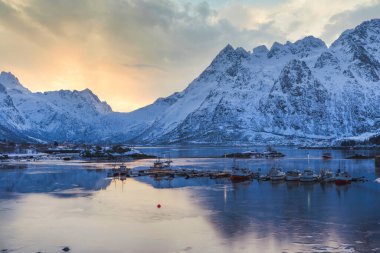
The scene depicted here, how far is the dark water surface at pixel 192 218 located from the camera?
4703cm

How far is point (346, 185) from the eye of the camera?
9969 centimetres

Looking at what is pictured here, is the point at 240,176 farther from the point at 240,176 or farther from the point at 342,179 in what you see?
the point at 342,179

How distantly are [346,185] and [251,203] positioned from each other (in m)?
34.2

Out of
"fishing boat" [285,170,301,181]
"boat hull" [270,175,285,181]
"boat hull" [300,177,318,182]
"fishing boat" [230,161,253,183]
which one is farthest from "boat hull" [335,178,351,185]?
"fishing boat" [230,161,253,183]

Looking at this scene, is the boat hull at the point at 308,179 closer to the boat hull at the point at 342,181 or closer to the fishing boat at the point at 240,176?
the boat hull at the point at 342,181

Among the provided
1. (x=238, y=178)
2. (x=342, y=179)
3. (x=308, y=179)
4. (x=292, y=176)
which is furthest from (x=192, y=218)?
(x=292, y=176)

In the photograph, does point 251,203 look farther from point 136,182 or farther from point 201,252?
point 136,182

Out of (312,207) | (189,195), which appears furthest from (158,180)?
(312,207)

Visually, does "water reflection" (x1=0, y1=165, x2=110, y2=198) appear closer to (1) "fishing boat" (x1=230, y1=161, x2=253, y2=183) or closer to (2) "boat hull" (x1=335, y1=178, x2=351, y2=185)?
(1) "fishing boat" (x1=230, y1=161, x2=253, y2=183)

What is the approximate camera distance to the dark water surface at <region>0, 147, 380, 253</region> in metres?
47.0

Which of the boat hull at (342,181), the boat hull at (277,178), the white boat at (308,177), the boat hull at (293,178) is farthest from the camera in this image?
the boat hull at (277,178)

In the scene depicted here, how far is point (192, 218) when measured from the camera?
6088 centimetres

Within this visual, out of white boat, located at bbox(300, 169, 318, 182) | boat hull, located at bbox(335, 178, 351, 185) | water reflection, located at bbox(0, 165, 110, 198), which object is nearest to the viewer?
water reflection, located at bbox(0, 165, 110, 198)

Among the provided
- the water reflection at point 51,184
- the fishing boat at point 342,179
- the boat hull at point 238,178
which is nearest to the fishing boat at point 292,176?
the fishing boat at point 342,179
